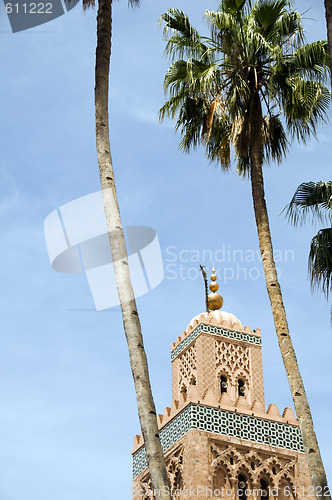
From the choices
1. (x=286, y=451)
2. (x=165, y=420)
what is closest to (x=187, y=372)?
(x=165, y=420)

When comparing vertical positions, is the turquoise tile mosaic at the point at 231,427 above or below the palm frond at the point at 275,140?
below

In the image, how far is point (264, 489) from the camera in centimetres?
1988

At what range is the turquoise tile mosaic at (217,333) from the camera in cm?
2255

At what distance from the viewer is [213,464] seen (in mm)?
19219

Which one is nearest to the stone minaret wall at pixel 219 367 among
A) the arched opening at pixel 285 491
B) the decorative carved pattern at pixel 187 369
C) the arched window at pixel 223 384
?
the decorative carved pattern at pixel 187 369

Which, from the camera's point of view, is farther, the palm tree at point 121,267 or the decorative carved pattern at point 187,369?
the decorative carved pattern at point 187,369

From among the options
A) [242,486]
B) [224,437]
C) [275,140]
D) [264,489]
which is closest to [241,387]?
[224,437]

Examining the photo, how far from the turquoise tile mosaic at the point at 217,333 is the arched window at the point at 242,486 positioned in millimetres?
4426

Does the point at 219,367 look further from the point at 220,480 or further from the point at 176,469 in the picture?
the point at 220,480

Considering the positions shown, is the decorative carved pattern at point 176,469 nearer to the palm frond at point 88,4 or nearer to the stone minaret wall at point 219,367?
the stone minaret wall at point 219,367

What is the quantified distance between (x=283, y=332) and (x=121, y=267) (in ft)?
9.96

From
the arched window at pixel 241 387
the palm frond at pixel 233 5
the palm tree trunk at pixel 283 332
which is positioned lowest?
the palm tree trunk at pixel 283 332

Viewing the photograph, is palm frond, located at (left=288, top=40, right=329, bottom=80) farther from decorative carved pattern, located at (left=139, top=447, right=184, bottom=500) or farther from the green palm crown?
decorative carved pattern, located at (left=139, top=447, right=184, bottom=500)

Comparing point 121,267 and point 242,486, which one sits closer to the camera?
point 121,267
